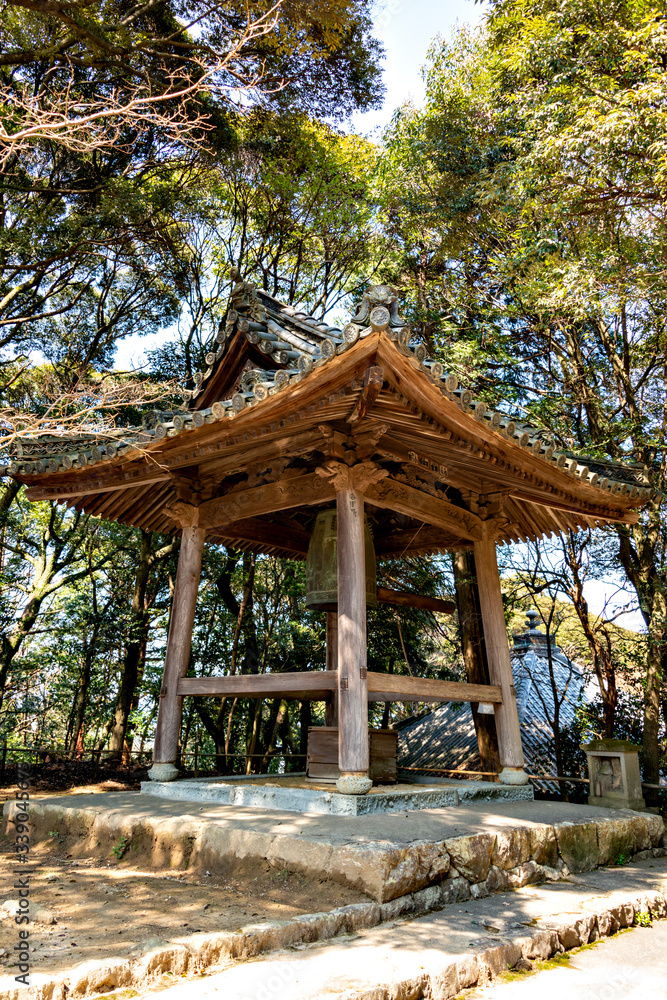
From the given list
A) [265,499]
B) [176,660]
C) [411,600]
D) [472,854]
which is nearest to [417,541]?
[411,600]

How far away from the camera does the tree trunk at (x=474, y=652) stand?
10.3 m

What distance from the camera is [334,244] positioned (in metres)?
14.7

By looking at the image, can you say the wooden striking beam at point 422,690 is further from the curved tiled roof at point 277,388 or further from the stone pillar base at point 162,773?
the curved tiled roof at point 277,388

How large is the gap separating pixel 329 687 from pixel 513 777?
7.91 ft

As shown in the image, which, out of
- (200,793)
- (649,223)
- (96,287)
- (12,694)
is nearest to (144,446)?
(200,793)

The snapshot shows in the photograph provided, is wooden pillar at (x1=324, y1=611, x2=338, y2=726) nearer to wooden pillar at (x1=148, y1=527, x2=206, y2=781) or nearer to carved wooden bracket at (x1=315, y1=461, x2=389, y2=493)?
wooden pillar at (x1=148, y1=527, x2=206, y2=781)

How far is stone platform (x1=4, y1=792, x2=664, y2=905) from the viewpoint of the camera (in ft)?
12.6

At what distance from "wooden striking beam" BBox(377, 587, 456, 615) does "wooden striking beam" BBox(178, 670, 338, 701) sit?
62.7 inches

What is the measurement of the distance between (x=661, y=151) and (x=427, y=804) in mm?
7180

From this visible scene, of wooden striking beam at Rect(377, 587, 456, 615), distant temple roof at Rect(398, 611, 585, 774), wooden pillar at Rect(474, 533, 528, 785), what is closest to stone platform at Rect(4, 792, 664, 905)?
wooden pillar at Rect(474, 533, 528, 785)

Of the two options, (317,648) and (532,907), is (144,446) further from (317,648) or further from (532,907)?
(317,648)

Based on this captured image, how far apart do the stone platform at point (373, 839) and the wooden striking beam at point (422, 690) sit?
3.16 ft

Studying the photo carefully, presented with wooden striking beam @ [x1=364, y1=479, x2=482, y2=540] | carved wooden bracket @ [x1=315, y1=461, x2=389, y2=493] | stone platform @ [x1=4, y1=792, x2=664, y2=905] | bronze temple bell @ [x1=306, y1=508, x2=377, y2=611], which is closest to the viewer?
stone platform @ [x1=4, y1=792, x2=664, y2=905]

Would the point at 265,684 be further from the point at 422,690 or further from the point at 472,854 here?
the point at 472,854
